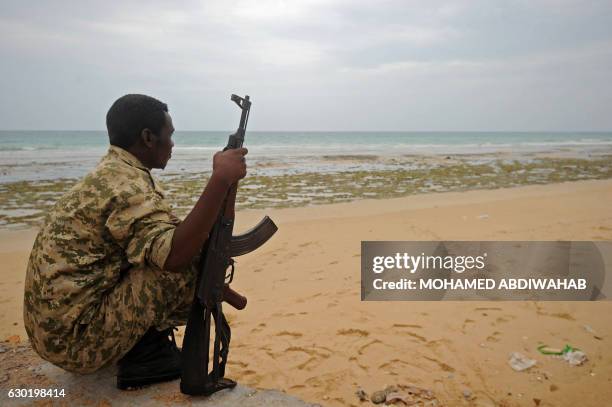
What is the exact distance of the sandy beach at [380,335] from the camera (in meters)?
3.29

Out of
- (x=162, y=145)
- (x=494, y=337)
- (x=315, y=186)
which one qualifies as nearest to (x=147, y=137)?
(x=162, y=145)

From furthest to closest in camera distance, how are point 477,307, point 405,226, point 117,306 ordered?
point 405,226 → point 477,307 → point 117,306

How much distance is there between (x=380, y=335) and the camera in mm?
4102

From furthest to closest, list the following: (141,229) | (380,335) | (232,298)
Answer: (380,335), (232,298), (141,229)

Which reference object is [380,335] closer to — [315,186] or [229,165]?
[229,165]

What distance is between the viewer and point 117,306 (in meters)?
2.20

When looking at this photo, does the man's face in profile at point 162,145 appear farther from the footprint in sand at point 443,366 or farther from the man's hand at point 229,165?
the footprint in sand at point 443,366

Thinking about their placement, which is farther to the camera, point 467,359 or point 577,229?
point 577,229

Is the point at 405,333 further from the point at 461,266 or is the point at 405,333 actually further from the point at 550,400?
the point at 461,266

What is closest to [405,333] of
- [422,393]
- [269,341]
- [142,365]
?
[422,393]

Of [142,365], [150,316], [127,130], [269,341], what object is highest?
[127,130]

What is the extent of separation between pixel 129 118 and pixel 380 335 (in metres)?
2.88

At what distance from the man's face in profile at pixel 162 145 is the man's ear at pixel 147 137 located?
0.10ft

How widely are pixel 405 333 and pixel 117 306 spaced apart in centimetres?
274
